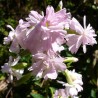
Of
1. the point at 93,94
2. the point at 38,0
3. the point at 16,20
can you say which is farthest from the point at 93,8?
the point at 93,94

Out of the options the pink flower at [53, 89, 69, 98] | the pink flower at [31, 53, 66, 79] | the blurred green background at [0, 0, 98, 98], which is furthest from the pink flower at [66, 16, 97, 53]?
the blurred green background at [0, 0, 98, 98]

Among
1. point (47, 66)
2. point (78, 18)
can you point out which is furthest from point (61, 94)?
point (78, 18)

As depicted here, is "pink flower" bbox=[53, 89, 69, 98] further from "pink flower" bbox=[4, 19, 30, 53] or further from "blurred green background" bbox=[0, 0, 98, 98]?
"blurred green background" bbox=[0, 0, 98, 98]

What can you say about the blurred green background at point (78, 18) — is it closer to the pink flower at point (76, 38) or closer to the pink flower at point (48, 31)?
the pink flower at point (76, 38)

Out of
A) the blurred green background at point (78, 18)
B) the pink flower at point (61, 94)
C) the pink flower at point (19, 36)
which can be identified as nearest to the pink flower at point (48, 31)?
the pink flower at point (19, 36)

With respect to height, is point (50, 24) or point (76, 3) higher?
point (76, 3)

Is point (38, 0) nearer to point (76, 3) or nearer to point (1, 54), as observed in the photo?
point (76, 3)
